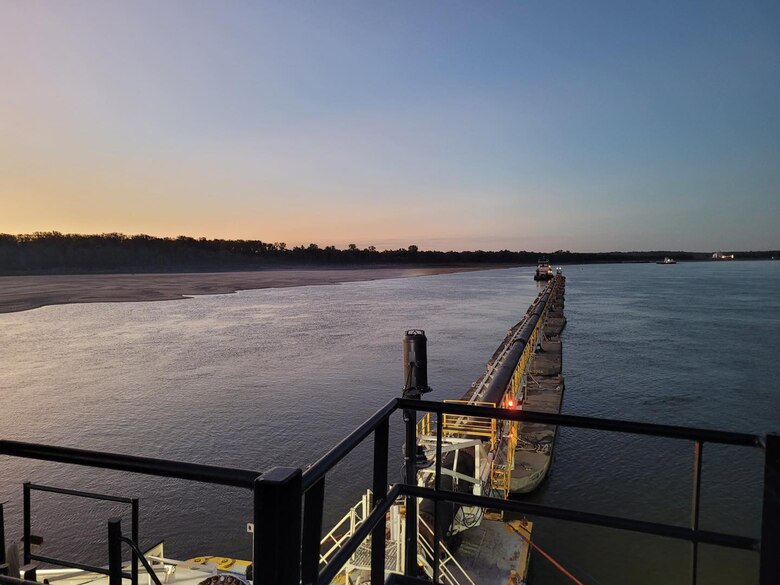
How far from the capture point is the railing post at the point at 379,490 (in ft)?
8.31

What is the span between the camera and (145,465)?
180 centimetres

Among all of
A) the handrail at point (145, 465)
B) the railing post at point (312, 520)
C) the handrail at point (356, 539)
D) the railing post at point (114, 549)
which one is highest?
the handrail at point (145, 465)

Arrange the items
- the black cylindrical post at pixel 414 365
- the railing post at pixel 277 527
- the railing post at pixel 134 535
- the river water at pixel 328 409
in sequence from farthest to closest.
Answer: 1. the river water at pixel 328 409
2. the black cylindrical post at pixel 414 365
3. the railing post at pixel 134 535
4. the railing post at pixel 277 527

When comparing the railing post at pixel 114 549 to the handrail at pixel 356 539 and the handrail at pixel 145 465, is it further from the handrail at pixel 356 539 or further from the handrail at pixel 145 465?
the handrail at pixel 356 539

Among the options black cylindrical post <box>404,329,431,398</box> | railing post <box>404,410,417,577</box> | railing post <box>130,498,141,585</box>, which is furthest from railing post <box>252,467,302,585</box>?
black cylindrical post <box>404,329,431,398</box>

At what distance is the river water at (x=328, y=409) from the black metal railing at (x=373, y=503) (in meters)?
12.4

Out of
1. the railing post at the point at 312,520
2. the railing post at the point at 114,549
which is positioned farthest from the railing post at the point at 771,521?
the railing post at the point at 114,549

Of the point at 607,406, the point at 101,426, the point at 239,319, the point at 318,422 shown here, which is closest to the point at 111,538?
the point at 318,422

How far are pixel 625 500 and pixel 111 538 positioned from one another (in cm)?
1728

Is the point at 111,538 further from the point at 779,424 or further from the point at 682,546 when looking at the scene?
the point at 779,424

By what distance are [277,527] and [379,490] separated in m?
1.07

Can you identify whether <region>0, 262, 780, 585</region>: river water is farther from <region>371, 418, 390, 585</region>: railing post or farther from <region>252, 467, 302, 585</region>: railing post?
<region>252, 467, 302, 585</region>: railing post

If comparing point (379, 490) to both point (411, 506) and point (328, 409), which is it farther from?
point (328, 409)

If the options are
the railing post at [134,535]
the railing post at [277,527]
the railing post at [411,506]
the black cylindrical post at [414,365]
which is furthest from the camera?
the black cylindrical post at [414,365]
